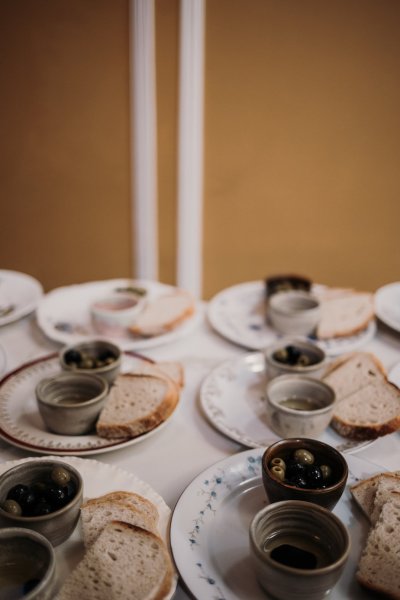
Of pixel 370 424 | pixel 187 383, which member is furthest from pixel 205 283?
pixel 370 424

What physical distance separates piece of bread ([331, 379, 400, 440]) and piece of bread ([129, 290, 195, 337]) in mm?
697

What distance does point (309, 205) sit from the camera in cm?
297

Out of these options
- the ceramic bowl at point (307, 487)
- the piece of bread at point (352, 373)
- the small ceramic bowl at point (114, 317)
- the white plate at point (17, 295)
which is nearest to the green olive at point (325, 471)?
the ceramic bowl at point (307, 487)

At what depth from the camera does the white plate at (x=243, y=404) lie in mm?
1356

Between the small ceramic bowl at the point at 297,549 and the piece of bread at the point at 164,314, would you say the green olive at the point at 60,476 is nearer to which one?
the small ceramic bowl at the point at 297,549

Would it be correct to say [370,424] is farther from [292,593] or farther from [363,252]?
[363,252]

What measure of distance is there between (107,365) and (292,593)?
0.85 m

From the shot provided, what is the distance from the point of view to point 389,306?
82.7 inches

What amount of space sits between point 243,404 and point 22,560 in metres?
0.76

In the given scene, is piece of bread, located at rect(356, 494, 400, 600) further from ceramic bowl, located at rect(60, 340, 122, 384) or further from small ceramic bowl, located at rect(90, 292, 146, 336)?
small ceramic bowl, located at rect(90, 292, 146, 336)

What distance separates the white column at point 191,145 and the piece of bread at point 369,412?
1.76m

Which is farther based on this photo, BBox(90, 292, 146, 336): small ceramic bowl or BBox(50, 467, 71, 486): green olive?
BBox(90, 292, 146, 336): small ceramic bowl

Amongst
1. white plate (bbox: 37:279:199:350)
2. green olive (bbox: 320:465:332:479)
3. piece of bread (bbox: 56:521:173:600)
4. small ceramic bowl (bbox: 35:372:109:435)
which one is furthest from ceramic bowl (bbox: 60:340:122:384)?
green olive (bbox: 320:465:332:479)

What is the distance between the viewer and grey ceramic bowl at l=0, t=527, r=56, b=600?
0.89 metres
